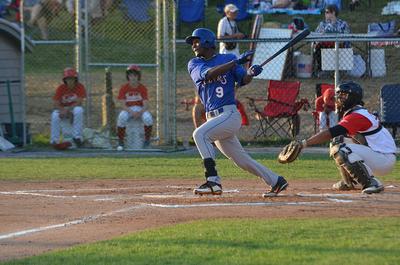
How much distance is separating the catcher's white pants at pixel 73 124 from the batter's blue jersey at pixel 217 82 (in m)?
6.52

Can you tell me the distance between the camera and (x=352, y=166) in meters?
10.4

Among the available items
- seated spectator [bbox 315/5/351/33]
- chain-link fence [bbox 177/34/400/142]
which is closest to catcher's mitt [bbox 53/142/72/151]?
chain-link fence [bbox 177/34/400/142]

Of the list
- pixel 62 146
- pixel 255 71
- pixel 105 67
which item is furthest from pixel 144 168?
pixel 105 67

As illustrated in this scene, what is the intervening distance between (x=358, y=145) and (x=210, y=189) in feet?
5.15

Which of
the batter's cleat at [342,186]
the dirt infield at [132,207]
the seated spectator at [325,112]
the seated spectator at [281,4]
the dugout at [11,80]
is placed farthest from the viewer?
the seated spectator at [281,4]

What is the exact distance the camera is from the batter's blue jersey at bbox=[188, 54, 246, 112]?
10.3 m

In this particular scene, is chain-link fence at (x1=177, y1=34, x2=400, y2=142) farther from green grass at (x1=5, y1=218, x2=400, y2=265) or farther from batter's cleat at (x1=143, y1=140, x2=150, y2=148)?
green grass at (x1=5, y1=218, x2=400, y2=265)

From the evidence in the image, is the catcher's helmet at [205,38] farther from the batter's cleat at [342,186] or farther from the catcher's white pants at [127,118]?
the catcher's white pants at [127,118]

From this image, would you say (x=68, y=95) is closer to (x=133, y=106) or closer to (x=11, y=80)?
(x=133, y=106)

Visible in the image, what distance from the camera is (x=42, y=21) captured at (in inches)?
973

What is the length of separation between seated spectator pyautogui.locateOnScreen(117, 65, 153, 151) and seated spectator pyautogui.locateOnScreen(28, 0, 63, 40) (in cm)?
694

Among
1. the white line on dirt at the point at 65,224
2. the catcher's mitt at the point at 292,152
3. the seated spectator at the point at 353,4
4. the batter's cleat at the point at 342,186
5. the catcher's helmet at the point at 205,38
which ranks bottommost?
the white line on dirt at the point at 65,224

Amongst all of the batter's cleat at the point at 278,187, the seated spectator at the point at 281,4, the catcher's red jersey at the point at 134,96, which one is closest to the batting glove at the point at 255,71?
the batter's cleat at the point at 278,187

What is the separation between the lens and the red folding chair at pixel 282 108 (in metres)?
17.5
